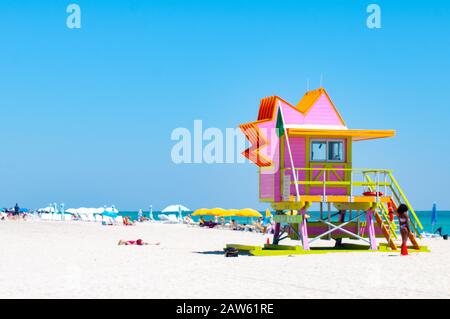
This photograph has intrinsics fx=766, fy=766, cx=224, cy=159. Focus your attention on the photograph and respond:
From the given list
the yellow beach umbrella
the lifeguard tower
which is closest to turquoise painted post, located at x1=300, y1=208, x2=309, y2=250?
the lifeguard tower

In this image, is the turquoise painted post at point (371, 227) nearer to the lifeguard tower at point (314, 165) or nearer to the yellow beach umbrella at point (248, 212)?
the lifeguard tower at point (314, 165)

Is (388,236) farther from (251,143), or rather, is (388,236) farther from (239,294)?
(239,294)

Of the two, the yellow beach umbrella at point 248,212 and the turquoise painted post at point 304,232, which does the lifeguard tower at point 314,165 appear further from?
the yellow beach umbrella at point 248,212

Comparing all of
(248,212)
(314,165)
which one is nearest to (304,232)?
(314,165)

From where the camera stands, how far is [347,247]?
27.3m

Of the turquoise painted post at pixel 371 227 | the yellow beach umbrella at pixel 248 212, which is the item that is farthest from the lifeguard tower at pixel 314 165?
the yellow beach umbrella at pixel 248 212

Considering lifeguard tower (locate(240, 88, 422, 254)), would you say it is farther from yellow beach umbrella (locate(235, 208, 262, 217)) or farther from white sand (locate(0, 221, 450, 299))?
yellow beach umbrella (locate(235, 208, 262, 217))

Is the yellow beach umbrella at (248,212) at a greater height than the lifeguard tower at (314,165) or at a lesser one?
lesser

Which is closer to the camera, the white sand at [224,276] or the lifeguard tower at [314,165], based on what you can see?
the white sand at [224,276]

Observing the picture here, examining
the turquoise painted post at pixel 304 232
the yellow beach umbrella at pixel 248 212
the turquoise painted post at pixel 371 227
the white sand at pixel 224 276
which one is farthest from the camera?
the yellow beach umbrella at pixel 248 212

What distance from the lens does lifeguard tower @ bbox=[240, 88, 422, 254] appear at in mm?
25188

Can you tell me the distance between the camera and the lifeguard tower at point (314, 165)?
2519 centimetres

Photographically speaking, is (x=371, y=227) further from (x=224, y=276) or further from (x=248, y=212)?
(x=248, y=212)

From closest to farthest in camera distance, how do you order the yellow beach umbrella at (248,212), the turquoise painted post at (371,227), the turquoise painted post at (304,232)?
1. the turquoise painted post at (304,232)
2. the turquoise painted post at (371,227)
3. the yellow beach umbrella at (248,212)
